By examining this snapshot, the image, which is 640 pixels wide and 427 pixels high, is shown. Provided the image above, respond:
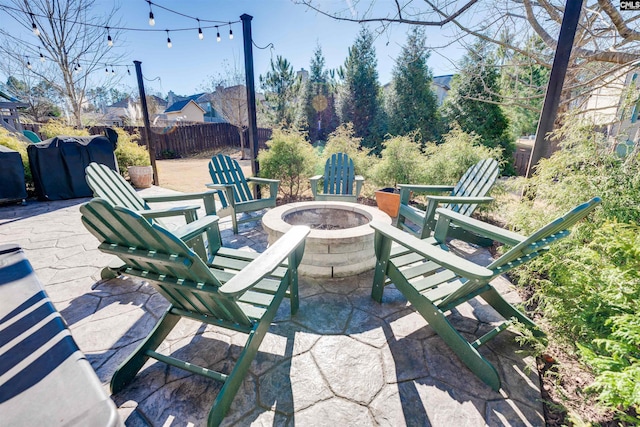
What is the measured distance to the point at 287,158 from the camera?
459 centimetres

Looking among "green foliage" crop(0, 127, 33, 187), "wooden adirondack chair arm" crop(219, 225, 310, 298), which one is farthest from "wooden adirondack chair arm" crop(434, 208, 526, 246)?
"green foliage" crop(0, 127, 33, 187)

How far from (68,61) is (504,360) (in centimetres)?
1312

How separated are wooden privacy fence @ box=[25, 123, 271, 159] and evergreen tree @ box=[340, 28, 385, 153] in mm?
4362

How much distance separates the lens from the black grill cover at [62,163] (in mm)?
4684

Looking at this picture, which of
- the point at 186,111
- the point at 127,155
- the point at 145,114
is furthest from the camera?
the point at 186,111

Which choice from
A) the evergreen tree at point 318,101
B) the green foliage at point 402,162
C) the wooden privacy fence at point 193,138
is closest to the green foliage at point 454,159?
the green foliage at point 402,162

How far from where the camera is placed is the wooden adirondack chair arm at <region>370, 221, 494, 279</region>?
121 centimetres

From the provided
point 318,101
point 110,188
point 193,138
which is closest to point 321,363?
point 110,188

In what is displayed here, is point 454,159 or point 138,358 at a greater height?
point 454,159

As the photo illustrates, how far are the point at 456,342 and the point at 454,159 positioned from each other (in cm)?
307

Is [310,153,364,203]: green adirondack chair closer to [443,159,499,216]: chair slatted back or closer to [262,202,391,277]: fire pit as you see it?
[262,202,391,277]: fire pit

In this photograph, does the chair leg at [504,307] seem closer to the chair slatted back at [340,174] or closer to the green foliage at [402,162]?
the chair slatted back at [340,174]

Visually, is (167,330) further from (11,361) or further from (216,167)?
(216,167)

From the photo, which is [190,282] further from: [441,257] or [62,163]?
[62,163]
